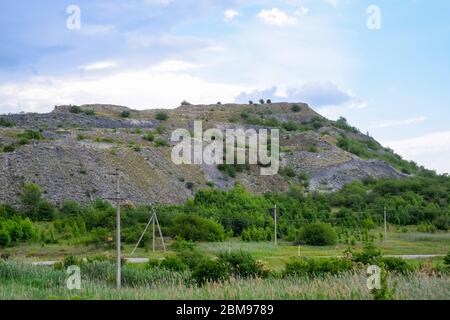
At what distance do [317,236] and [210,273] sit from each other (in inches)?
679

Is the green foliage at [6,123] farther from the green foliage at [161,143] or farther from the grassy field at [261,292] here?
the grassy field at [261,292]

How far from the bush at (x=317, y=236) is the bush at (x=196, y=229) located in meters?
4.10

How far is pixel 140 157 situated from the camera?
53219 millimetres

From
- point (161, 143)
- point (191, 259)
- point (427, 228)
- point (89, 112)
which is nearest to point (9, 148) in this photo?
point (161, 143)

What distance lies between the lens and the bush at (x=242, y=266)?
18.2 meters

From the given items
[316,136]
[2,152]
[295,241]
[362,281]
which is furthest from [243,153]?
[362,281]

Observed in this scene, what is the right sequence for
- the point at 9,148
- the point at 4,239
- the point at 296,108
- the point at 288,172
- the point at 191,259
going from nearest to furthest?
1. the point at 191,259
2. the point at 4,239
3. the point at 9,148
4. the point at 288,172
5. the point at 296,108

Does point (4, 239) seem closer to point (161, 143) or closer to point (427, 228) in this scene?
point (427, 228)

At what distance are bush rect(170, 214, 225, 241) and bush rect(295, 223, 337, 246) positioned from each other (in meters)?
4.10

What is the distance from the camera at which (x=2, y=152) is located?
49219 mm

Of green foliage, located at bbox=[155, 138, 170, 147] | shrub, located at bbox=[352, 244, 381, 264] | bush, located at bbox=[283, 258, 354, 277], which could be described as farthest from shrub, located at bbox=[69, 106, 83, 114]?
bush, located at bbox=[283, 258, 354, 277]

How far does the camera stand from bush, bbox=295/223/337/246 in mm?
32906

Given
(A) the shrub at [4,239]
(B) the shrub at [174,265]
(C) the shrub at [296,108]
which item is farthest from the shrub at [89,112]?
(B) the shrub at [174,265]
